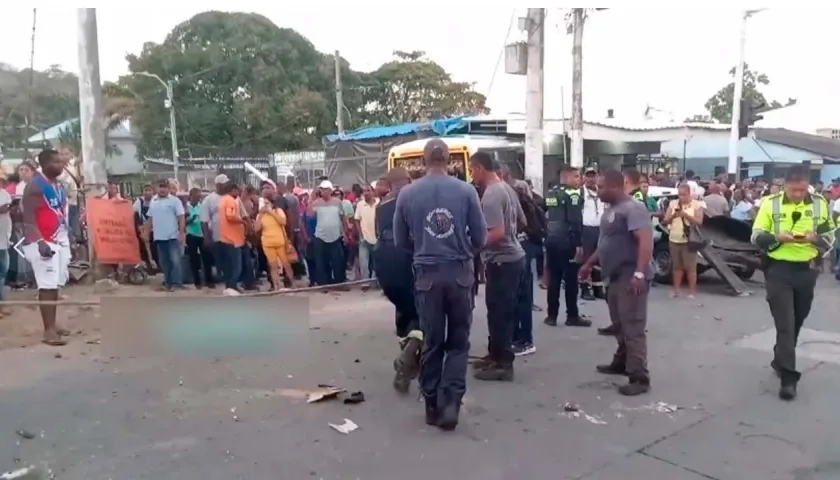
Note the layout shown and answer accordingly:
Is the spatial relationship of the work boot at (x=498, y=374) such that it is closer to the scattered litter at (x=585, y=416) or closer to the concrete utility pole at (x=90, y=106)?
the scattered litter at (x=585, y=416)

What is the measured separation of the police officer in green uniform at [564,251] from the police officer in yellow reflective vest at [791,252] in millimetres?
2660

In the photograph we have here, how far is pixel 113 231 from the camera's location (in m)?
11.1

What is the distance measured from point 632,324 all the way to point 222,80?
38156 mm

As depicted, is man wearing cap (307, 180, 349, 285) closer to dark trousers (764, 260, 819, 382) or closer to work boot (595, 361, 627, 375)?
work boot (595, 361, 627, 375)

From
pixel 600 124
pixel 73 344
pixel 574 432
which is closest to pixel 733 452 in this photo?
pixel 574 432

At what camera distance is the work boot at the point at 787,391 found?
219 inches

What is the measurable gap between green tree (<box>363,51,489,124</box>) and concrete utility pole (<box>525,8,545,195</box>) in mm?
27893

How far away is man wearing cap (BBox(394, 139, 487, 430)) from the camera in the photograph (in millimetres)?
4867

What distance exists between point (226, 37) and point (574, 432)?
39821 mm

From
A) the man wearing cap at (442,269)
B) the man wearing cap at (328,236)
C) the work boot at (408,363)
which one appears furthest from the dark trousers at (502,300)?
the man wearing cap at (328,236)

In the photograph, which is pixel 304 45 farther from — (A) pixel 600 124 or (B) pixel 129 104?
(A) pixel 600 124

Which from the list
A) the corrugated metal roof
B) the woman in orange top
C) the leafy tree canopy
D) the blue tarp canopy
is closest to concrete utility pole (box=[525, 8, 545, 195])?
the woman in orange top

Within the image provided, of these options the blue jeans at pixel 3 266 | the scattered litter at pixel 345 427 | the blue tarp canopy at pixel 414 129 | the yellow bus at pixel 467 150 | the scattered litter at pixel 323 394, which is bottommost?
the scattered litter at pixel 345 427

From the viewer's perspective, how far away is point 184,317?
599 cm
